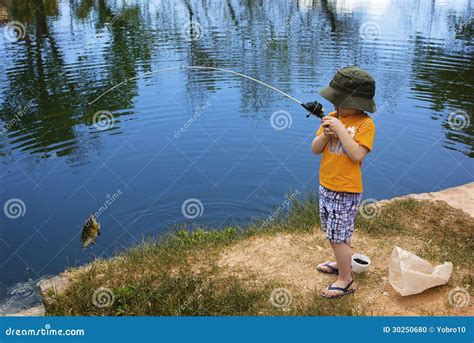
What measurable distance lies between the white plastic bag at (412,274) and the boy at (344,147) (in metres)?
0.36

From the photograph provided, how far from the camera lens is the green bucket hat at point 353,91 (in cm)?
345

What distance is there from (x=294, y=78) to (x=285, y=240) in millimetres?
8078

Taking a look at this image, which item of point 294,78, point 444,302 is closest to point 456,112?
point 294,78

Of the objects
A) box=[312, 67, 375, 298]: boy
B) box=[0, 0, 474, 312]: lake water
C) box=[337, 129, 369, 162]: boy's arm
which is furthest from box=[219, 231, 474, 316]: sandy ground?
box=[0, 0, 474, 312]: lake water

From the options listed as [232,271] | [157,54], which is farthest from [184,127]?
[157,54]

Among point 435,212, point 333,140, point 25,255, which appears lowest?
point 25,255

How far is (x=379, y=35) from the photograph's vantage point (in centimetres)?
1783

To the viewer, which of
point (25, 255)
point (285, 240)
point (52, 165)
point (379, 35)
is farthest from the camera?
point (379, 35)

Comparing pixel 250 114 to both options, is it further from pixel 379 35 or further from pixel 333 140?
pixel 379 35

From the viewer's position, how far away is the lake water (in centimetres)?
677

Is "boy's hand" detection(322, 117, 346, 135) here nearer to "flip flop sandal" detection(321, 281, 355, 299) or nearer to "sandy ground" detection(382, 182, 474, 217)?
"flip flop sandal" detection(321, 281, 355, 299)

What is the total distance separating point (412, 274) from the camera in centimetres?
361

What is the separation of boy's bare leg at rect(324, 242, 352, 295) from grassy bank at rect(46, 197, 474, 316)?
0.43 ft

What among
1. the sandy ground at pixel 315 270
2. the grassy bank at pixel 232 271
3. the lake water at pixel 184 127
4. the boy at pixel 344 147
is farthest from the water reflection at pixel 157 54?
the boy at pixel 344 147
